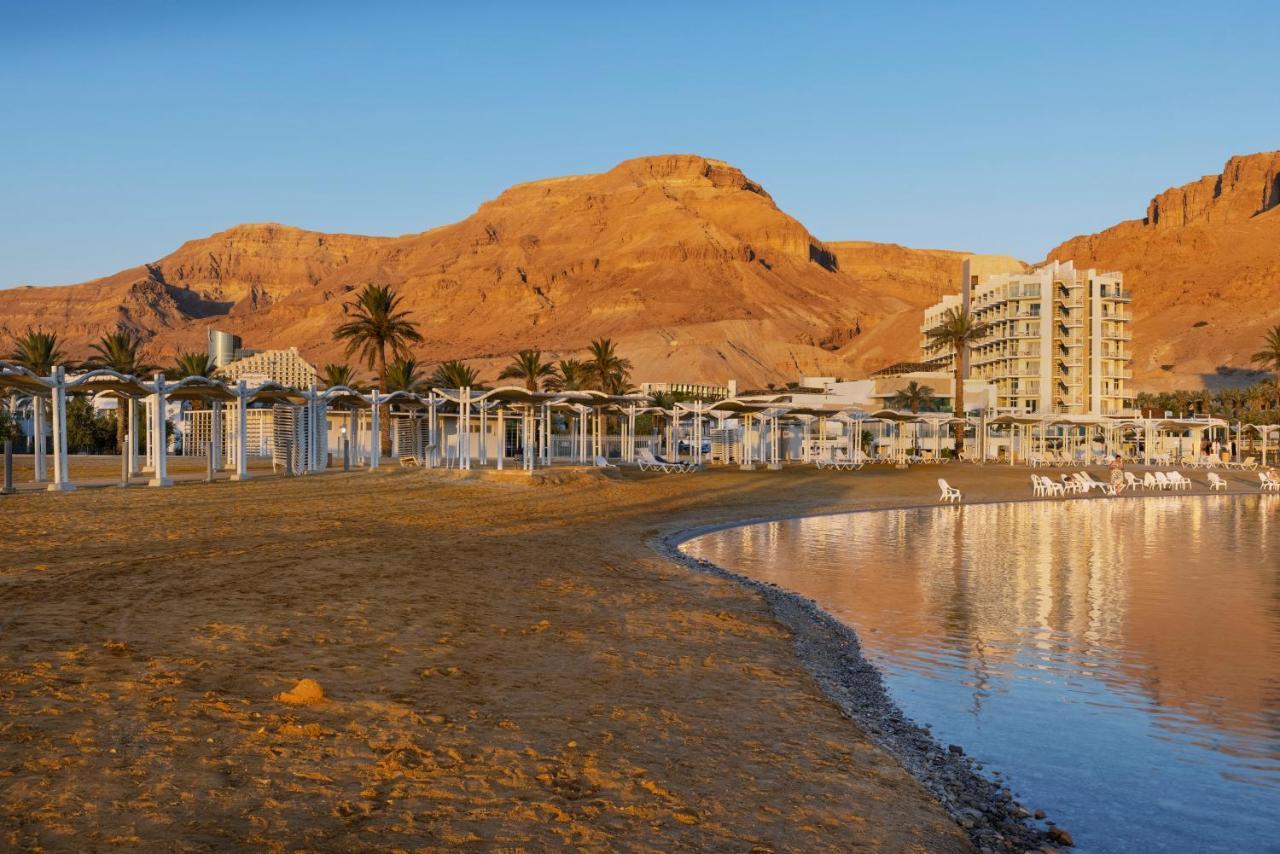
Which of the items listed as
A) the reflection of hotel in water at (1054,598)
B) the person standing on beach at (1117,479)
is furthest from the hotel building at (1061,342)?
the reflection of hotel in water at (1054,598)

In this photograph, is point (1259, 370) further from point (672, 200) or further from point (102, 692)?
point (102, 692)

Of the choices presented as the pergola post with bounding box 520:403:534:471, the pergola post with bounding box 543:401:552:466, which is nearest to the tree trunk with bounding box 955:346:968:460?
the pergola post with bounding box 543:401:552:466

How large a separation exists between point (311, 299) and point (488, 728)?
177 m

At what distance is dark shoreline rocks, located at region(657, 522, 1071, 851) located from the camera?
185 inches

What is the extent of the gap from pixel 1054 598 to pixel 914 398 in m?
56.2

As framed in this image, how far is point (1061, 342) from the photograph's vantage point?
81562 millimetres

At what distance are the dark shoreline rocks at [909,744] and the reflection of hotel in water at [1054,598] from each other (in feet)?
1.91

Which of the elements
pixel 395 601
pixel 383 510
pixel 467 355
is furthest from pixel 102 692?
pixel 467 355

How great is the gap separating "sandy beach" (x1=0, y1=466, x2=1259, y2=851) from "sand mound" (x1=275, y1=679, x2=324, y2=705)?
1.1 inches

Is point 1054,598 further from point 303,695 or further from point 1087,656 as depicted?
point 303,695

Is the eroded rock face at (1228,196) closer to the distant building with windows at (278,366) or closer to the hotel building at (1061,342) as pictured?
the hotel building at (1061,342)

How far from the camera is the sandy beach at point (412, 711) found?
A: 162 inches

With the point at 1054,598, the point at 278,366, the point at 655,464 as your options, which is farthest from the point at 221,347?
the point at 1054,598

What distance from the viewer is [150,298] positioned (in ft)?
637
